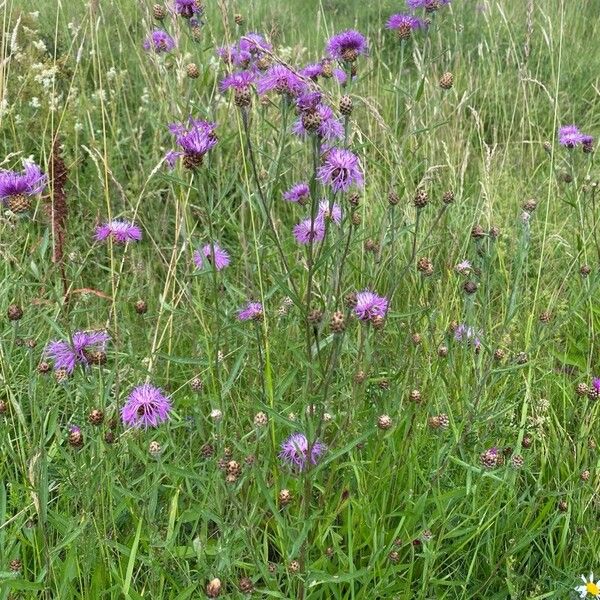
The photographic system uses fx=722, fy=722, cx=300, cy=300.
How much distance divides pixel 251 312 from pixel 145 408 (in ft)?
1.17

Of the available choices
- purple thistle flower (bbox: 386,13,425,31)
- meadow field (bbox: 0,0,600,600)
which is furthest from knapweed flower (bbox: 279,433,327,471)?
purple thistle flower (bbox: 386,13,425,31)

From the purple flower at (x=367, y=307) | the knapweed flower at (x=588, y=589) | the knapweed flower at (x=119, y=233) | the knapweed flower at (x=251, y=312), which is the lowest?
the knapweed flower at (x=588, y=589)

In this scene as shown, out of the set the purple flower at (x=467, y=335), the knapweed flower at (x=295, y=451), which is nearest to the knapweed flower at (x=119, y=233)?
the knapweed flower at (x=295, y=451)

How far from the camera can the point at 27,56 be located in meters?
3.40

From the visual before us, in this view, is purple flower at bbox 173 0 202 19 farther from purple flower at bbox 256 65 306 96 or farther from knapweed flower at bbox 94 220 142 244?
knapweed flower at bbox 94 220 142 244

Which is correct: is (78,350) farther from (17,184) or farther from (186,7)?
(186,7)

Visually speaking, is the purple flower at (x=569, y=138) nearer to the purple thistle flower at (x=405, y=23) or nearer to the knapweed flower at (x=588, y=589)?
the purple thistle flower at (x=405, y=23)

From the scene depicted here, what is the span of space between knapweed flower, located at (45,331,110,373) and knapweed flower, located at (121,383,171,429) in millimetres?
127

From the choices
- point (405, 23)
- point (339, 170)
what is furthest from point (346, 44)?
point (339, 170)

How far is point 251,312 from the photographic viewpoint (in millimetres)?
1675

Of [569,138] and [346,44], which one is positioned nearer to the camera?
[346,44]

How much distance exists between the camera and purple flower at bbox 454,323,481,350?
5.71ft

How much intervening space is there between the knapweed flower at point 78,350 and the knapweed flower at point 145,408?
0.42ft

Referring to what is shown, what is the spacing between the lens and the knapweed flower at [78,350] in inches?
60.2
